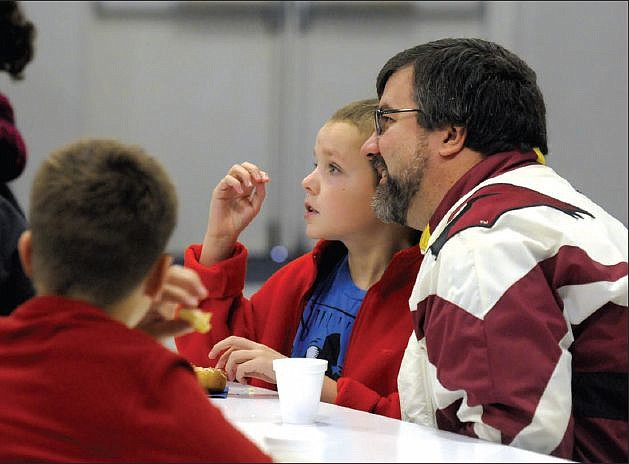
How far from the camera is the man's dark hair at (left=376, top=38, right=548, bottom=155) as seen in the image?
1.86 m

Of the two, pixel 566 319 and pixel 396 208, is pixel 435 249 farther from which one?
pixel 396 208

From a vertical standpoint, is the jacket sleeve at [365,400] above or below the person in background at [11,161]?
below

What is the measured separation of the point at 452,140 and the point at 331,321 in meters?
0.51

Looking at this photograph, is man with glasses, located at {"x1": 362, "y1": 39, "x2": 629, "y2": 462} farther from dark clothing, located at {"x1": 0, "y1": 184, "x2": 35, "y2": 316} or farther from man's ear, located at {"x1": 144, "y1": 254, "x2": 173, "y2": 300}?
dark clothing, located at {"x1": 0, "y1": 184, "x2": 35, "y2": 316}

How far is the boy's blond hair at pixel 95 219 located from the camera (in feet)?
3.54

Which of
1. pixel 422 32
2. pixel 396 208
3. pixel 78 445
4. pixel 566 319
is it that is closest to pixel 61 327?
pixel 78 445

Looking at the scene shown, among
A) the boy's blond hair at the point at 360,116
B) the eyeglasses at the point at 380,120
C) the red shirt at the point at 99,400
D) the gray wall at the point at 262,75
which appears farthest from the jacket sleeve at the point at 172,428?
the gray wall at the point at 262,75

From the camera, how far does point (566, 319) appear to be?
4.81 ft

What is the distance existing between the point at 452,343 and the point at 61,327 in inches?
24.6

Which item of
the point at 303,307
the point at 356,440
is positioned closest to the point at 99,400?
the point at 356,440

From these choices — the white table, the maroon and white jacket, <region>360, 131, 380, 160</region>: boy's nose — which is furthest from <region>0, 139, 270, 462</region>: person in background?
<region>360, 131, 380, 160</region>: boy's nose

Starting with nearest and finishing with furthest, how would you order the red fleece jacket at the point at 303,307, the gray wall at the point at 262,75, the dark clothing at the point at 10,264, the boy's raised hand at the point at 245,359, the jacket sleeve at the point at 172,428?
the jacket sleeve at the point at 172,428
the dark clothing at the point at 10,264
the boy's raised hand at the point at 245,359
the red fleece jacket at the point at 303,307
the gray wall at the point at 262,75

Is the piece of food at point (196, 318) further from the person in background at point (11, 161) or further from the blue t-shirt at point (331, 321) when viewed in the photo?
the blue t-shirt at point (331, 321)

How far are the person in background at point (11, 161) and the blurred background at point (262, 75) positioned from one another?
6.47 ft
